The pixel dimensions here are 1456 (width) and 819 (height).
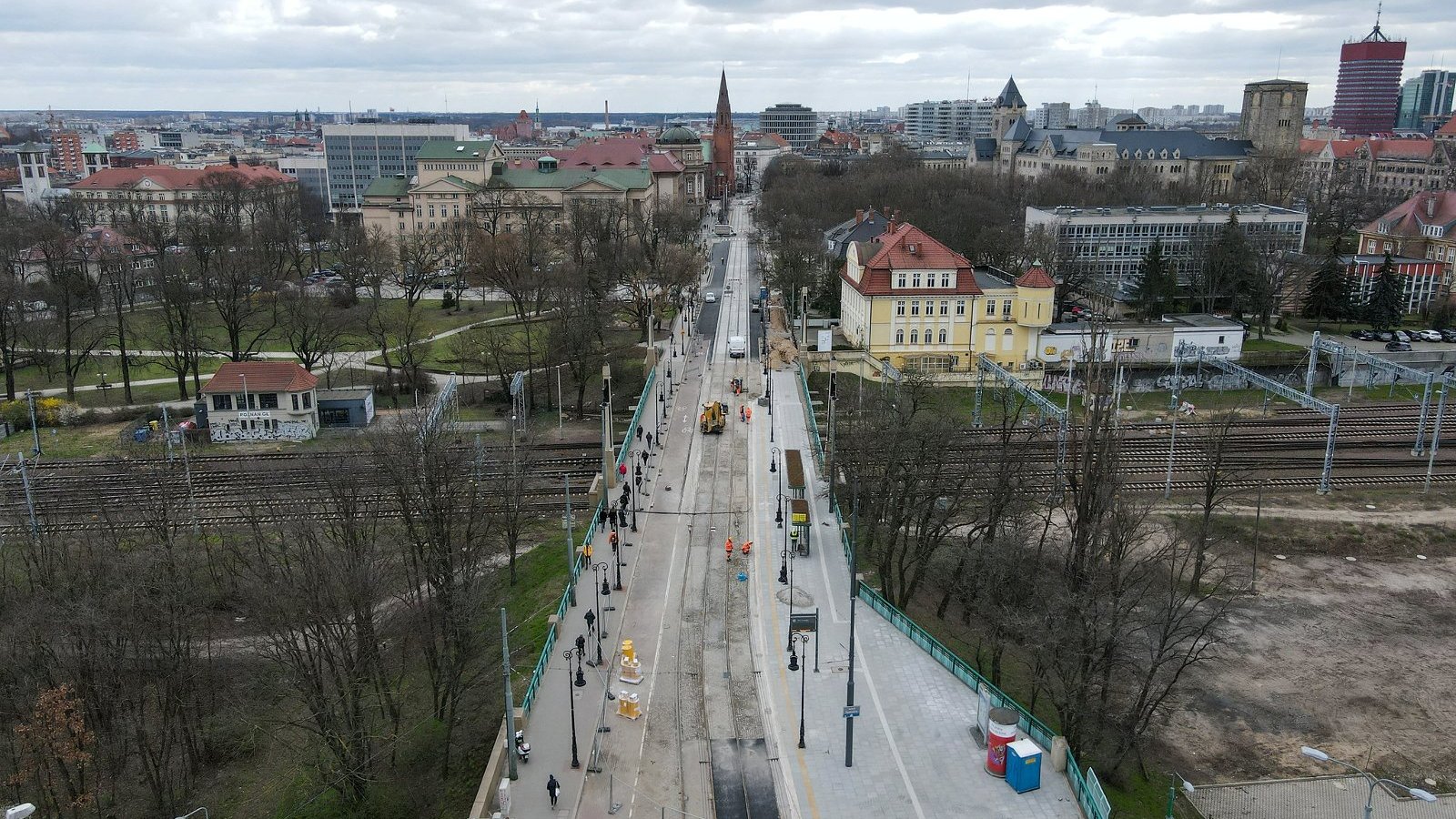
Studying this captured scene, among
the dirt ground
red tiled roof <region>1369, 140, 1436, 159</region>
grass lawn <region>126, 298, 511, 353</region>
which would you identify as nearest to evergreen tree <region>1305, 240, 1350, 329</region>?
the dirt ground

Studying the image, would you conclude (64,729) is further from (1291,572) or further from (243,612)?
(1291,572)

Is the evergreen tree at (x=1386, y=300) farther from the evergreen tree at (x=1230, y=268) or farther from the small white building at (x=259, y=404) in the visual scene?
the small white building at (x=259, y=404)

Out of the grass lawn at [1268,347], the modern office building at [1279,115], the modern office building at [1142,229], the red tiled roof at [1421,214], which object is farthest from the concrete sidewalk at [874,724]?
the modern office building at [1279,115]

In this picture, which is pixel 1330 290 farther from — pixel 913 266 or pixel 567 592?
pixel 567 592

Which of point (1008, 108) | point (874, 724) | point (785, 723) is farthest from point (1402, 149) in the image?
point (785, 723)

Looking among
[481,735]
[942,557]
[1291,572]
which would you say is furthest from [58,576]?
[1291,572]
